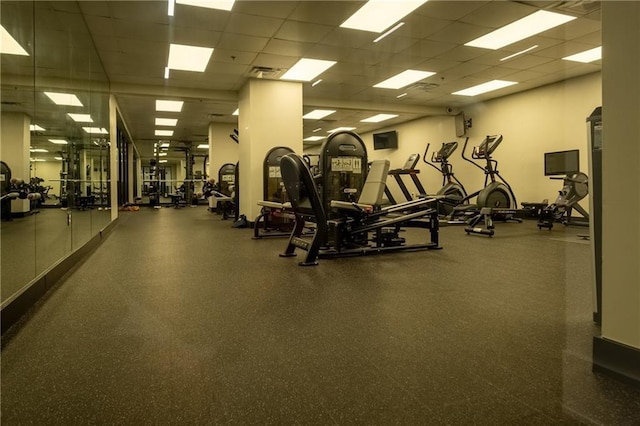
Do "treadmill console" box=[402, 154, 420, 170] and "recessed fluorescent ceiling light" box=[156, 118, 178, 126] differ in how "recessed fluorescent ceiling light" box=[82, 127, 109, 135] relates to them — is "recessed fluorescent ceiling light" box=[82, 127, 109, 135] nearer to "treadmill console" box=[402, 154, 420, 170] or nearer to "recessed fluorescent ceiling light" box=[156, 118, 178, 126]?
"recessed fluorescent ceiling light" box=[156, 118, 178, 126]

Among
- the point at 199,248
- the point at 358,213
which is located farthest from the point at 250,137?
the point at 358,213

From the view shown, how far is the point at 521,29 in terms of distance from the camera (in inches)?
231

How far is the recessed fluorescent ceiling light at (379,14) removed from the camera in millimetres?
4992

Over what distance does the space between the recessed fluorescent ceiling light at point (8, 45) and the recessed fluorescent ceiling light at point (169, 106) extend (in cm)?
807

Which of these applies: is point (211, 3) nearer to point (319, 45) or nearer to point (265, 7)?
point (265, 7)

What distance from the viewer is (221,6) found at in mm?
5012

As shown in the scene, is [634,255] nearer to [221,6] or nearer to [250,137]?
[221,6]

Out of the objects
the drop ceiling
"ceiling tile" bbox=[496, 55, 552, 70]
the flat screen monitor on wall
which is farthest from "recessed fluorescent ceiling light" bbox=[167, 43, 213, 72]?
the flat screen monitor on wall

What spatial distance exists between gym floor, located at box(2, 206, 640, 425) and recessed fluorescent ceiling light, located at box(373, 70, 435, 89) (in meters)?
5.14

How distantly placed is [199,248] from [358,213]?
7.29 ft

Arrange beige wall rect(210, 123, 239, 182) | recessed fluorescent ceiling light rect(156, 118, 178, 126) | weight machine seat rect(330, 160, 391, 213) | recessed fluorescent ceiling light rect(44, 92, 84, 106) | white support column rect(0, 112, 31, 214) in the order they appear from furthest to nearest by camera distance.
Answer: beige wall rect(210, 123, 239, 182) → recessed fluorescent ceiling light rect(156, 118, 178, 126) → weight machine seat rect(330, 160, 391, 213) → recessed fluorescent ceiling light rect(44, 92, 84, 106) → white support column rect(0, 112, 31, 214)

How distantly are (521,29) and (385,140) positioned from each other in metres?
8.53

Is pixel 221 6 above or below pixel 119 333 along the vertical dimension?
above

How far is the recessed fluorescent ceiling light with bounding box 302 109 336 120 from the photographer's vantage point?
36.8ft
